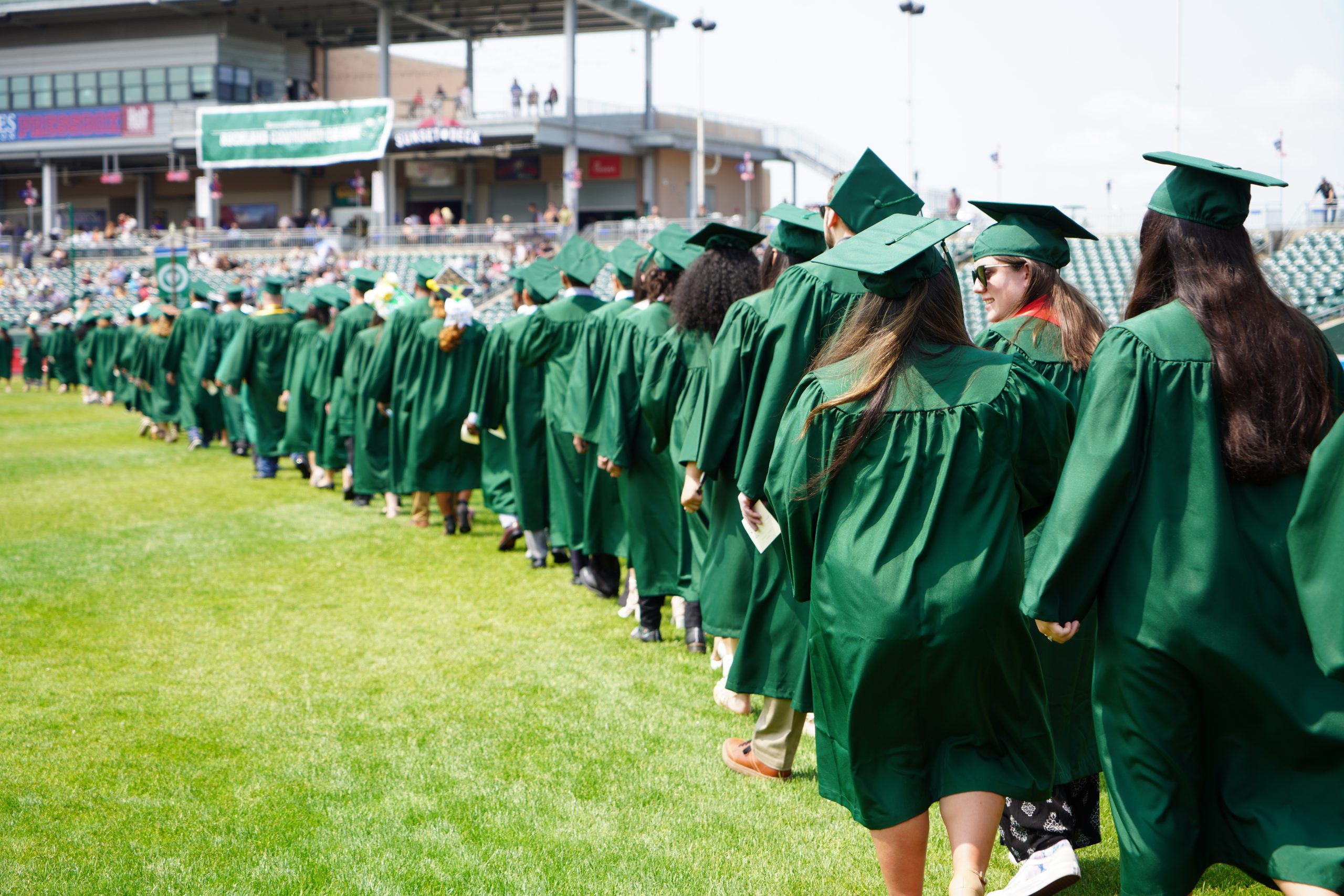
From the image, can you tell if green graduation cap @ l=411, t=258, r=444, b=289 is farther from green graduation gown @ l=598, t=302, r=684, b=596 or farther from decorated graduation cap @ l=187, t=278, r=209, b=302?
decorated graduation cap @ l=187, t=278, r=209, b=302

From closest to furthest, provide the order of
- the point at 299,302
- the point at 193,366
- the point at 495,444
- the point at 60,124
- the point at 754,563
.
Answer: the point at 754,563 → the point at 495,444 → the point at 299,302 → the point at 193,366 → the point at 60,124

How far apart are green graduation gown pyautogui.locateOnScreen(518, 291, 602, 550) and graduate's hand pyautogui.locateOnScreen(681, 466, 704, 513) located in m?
3.10

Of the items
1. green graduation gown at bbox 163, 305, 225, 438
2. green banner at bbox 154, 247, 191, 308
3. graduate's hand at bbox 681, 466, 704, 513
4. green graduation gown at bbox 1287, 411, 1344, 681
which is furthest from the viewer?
green banner at bbox 154, 247, 191, 308

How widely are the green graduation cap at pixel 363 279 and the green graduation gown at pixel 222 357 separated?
358 centimetres

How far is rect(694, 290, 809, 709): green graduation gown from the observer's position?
4.44 m

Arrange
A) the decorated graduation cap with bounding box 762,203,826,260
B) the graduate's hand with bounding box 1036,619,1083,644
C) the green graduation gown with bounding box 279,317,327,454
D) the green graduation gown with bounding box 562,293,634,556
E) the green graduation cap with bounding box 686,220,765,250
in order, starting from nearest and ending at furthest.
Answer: the graduate's hand with bounding box 1036,619,1083,644 < the decorated graduation cap with bounding box 762,203,826,260 < the green graduation cap with bounding box 686,220,765,250 < the green graduation gown with bounding box 562,293,634,556 < the green graduation gown with bounding box 279,317,327,454

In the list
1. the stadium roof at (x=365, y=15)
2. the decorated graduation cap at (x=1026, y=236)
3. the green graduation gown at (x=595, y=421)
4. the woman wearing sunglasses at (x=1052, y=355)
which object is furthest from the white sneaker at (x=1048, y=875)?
the stadium roof at (x=365, y=15)

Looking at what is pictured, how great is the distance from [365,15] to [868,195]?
4599 centimetres

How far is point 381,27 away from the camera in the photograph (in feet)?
138

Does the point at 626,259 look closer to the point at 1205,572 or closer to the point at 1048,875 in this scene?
the point at 1048,875

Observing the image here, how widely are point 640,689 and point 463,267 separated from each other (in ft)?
85.3

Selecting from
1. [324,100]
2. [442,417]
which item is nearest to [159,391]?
[442,417]

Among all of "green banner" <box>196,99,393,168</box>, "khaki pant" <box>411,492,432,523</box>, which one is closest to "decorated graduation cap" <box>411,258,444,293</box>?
"khaki pant" <box>411,492,432,523</box>

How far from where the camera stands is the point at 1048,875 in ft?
11.0
